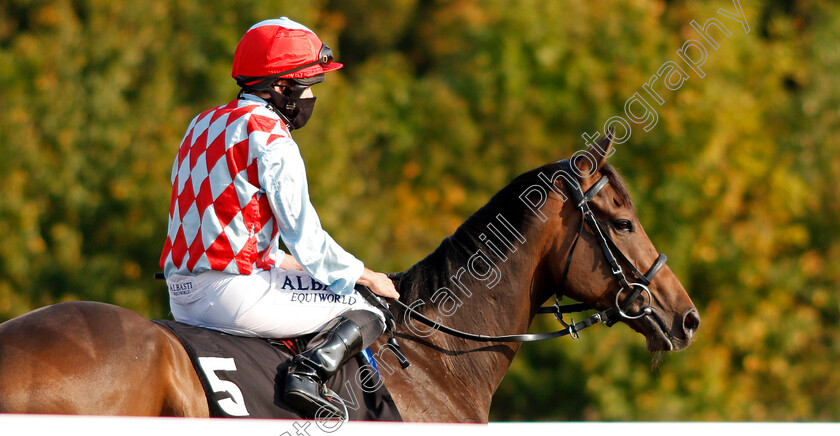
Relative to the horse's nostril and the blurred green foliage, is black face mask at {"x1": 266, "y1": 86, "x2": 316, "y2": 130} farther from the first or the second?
the blurred green foliage

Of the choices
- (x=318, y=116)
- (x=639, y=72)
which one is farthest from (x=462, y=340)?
(x=639, y=72)

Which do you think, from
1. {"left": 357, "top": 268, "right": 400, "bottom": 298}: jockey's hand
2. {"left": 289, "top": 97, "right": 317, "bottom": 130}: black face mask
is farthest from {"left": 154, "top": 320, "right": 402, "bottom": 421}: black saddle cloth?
{"left": 289, "top": 97, "right": 317, "bottom": 130}: black face mask

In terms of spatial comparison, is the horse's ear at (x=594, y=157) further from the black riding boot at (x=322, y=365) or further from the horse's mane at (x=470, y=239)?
the black riding boot at (x=322, y=365)

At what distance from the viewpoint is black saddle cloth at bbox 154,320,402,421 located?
3.19 meters

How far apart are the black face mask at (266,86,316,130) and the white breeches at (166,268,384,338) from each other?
2.30ft

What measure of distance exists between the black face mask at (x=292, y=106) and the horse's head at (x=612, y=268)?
4.53ft

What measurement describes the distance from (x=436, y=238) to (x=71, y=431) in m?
12.0

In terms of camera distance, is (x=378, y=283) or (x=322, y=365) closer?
(x=322, y=365)

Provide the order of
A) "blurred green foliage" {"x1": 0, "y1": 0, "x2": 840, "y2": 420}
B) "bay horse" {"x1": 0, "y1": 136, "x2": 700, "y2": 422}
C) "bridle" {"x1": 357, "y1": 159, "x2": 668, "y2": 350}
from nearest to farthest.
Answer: "bay horse" {"x1": 0, "y1": 136, "x2": 700, "y2": 422}, "bridle" {"x1": 357, "y1": 159, "x2": 668, "y2": 350}, "blurred green foliage" {"x1": 0, "y1": 0, "x2": 840, "y2": 420}

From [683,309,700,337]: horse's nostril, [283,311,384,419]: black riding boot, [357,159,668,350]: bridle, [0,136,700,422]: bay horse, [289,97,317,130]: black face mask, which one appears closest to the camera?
[283,311,384,419]: black riding boot

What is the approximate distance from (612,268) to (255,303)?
1855mm

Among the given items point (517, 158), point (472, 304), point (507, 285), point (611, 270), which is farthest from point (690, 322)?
point (517, 158)

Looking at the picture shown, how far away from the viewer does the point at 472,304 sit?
4.25 metres

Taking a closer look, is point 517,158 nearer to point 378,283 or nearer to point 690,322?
point 690,322
